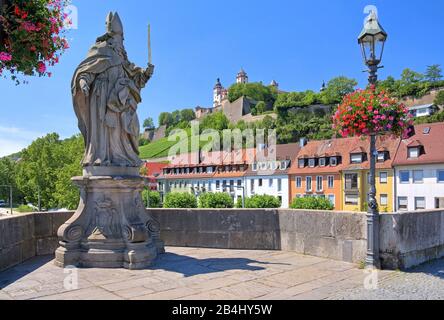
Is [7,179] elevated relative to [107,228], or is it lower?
elevated

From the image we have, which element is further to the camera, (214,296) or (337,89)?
(337,89)

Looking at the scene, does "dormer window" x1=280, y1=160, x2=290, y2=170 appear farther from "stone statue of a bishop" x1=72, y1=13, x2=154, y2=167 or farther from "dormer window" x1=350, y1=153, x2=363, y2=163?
"stone statue of a bishop" x1=72, y1=13, x2=154, y2=167

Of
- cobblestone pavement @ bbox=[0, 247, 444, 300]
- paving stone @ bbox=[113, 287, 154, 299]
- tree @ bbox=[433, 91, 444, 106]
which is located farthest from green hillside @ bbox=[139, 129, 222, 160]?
paving stone @ bbox=[113, 287, 154, 299]

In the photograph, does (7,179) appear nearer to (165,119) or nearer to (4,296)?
(4,296)

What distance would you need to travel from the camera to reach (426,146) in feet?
132

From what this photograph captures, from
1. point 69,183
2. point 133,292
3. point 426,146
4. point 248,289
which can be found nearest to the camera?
point 133,292

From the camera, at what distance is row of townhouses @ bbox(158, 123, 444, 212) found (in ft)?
130

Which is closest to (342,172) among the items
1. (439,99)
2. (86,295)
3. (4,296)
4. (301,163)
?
(301,163)

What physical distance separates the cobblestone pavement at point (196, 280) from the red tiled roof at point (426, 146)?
36.5 m

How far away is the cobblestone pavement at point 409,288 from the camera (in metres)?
5.01

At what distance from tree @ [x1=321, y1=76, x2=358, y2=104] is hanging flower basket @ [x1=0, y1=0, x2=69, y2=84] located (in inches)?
Result: 3980

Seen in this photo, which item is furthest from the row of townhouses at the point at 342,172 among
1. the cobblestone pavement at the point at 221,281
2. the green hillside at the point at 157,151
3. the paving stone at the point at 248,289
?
the green hillside at the point at 157,151

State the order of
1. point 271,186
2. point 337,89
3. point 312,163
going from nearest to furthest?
point 312,163 → point 271,186 → point 337,89

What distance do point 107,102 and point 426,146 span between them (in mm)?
40196
